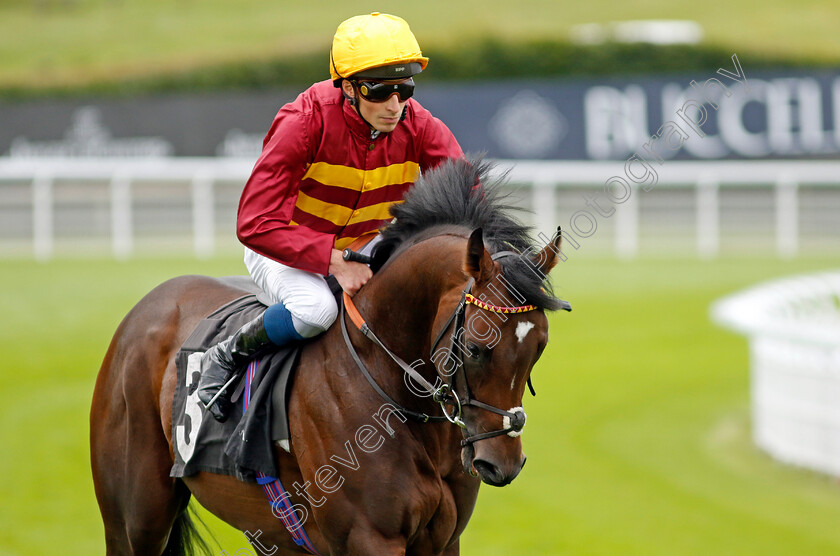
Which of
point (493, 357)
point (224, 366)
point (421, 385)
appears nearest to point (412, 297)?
point (421, 385)

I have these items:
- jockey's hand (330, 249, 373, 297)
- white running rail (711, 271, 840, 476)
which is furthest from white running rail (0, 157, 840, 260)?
jockey's hand (330, 249, 373, 297)

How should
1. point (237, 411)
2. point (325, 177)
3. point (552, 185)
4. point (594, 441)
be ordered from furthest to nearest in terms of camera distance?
point (552, 185), point (594, 441), point (237, 411), point (325, 177)

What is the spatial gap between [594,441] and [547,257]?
4.30 m

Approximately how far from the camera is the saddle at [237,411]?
9.40ft

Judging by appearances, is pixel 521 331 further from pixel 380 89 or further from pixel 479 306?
pixel 380 89

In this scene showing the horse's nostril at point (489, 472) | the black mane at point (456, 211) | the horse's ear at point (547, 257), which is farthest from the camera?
the black mane at point (456, 211)

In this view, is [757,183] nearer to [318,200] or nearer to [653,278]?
[653,278]

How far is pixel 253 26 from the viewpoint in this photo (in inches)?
1065

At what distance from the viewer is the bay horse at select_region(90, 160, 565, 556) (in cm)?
242

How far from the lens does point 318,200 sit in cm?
295

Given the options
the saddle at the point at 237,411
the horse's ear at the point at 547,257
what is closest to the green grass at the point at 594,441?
the saddle at the point at 237,411

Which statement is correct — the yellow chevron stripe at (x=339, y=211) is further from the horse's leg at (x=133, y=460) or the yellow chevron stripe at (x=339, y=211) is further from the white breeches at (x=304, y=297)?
the horse's leg at (x=133, y=460)

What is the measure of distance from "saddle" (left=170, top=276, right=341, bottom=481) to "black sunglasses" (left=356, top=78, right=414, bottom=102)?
1.86 feet

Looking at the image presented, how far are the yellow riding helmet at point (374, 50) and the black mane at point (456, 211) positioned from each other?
0.29 metres
